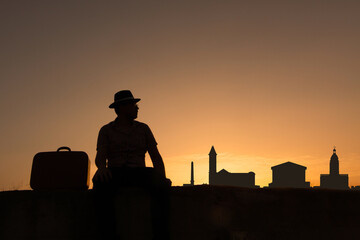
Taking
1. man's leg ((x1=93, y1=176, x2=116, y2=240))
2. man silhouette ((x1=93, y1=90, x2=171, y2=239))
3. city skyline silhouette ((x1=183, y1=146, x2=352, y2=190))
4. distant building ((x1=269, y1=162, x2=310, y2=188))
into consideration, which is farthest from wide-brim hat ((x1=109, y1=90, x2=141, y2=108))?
distant building ((x1=269, y1=162, x2=310, y2=188))

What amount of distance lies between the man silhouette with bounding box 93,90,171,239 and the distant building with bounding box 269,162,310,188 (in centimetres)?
17325

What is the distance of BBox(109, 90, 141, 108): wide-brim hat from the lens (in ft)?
15.2

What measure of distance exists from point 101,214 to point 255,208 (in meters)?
1.60

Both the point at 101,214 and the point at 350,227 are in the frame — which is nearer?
the point at 101,214

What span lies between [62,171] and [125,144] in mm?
879

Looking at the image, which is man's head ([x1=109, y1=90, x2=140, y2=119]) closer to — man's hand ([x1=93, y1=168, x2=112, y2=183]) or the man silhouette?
the man silhouette

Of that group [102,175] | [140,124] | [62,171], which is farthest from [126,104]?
[62,171]

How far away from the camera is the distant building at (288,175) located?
173 meters

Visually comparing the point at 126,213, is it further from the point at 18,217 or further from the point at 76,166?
the point at 18,217

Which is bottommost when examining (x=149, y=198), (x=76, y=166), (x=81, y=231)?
(x=81, y=231)

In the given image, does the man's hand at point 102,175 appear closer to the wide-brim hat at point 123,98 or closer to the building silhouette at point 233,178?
the wide-brim hat at point 123,98

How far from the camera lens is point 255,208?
4.93m

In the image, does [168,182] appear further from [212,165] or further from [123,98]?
[212,165]

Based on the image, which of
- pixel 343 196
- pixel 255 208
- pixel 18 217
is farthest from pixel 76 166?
pixel 343 196
